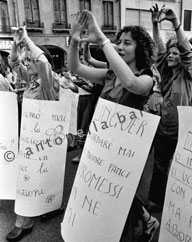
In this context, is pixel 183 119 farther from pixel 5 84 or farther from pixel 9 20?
pixel 9 20

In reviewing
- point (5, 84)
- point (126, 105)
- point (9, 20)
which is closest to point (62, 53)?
point (9, 20)

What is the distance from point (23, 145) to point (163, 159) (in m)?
1.22

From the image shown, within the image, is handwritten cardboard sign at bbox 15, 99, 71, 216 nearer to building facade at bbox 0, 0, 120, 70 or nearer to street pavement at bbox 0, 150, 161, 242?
street pavement at bbox 0, 150, 161, 242

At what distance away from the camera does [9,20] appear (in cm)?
1423

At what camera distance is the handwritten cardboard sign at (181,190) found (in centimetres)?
134

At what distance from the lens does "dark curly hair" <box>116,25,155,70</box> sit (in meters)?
1.52

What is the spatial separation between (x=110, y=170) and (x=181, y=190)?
1.29ft

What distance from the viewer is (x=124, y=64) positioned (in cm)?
135

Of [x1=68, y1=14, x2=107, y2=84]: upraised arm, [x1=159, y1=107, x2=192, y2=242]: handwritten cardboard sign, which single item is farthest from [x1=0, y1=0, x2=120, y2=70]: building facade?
[x1=159, y1=107, x2=192, y2=242]: handwritten cardboard sign

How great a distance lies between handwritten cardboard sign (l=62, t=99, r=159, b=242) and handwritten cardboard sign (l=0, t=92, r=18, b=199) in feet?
3.17

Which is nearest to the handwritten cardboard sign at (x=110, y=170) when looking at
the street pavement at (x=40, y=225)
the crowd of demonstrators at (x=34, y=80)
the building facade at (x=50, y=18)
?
the street pavement at (x=40, y=225)

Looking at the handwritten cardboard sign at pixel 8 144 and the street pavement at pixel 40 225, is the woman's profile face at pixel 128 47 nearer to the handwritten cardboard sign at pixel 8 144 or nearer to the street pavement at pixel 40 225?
the street pavement at pixel 40 225

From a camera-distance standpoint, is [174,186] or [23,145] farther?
[23,145]

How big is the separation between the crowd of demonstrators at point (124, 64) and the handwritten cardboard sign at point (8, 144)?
0.77 meters
